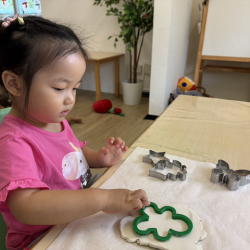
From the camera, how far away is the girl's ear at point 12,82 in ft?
1.37

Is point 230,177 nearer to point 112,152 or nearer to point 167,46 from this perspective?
point 112,152

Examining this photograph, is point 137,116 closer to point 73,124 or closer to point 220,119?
point 73,124

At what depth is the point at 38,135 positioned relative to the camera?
481 mm

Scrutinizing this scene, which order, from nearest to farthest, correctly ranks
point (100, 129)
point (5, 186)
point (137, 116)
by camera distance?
point (5, 186), point (100, 129), point (137, 116)

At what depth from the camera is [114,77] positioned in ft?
9.88

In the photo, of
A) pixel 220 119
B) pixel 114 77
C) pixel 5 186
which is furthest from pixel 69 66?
pixel 114 77

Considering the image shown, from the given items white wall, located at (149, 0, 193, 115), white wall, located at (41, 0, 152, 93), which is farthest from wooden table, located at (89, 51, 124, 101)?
white wall, located at (149, 0, 193, 115)

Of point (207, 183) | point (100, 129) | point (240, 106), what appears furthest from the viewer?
point (100, 129)

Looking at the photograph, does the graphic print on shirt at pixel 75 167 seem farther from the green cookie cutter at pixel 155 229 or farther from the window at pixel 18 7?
the window at pixel 18 7

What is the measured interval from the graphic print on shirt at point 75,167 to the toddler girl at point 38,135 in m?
0.02

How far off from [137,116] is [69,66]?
1.86 metres

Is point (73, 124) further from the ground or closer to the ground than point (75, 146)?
closer to the ground

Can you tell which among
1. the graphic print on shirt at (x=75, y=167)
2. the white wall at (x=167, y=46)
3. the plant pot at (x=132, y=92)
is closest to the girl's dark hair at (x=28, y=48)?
the graphic print on shirt at (x=75, y=167)

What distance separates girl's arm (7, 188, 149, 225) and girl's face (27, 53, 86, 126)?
15 centimetres
